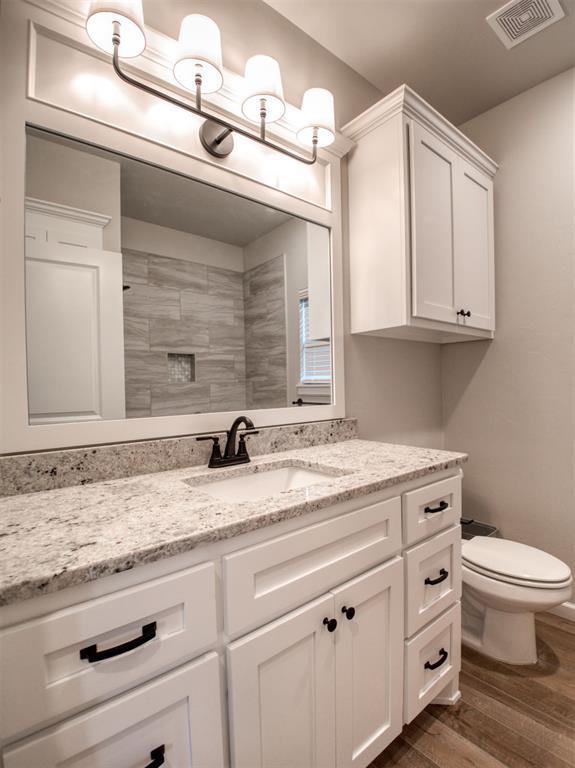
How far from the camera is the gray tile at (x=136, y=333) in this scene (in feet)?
3.87

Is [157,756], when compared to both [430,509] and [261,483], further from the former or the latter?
[430,509]

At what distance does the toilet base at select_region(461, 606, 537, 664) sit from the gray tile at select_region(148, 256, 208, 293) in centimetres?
184

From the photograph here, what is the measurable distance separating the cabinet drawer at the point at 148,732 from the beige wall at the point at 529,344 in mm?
1969

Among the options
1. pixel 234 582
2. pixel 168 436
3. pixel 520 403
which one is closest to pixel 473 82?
pixel 520 403

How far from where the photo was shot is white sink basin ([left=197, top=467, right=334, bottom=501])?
119cm

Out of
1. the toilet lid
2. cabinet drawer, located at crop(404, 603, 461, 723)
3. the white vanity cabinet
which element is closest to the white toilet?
the toilet lid

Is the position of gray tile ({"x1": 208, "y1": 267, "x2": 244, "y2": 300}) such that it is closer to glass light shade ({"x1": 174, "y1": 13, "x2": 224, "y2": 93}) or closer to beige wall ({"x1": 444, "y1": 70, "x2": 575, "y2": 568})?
glass light shade ({"x1": 174, "y1": 13, "x2": 224, "y2": 93})

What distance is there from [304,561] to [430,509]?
0.54 m

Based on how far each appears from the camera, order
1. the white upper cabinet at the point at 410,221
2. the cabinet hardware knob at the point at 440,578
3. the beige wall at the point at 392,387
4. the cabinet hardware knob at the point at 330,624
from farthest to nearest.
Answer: the beige wall at the point at 392,387 → the white upper cabinet at the point at 410,221 → the cabinet hardware knob at the point at 440,578 → the cabinet hardware knob at the point at 330,624

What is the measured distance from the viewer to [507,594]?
1484 millimetres

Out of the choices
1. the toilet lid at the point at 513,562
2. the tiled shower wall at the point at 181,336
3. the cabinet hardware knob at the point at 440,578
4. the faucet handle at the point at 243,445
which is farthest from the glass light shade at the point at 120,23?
the toilet lid at the point at 513,562

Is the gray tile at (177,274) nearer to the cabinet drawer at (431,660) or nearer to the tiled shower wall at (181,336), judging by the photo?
the tiled shower wall at (181,336)

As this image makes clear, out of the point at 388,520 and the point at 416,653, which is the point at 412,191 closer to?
the point at 388,520

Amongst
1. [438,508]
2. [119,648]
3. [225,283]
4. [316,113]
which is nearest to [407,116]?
[316,113]
